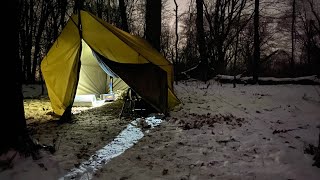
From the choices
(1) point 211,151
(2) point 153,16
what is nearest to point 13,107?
(1) point 211,151

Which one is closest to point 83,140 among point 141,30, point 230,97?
point 230,97

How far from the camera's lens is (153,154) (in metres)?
5.29

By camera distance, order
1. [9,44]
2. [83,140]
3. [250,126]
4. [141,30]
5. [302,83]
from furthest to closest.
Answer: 1. [141,30]
2. [302,83]
3. [250,126]
4. [83,140]
5. [9,44]

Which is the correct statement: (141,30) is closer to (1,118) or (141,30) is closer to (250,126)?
(250,126)

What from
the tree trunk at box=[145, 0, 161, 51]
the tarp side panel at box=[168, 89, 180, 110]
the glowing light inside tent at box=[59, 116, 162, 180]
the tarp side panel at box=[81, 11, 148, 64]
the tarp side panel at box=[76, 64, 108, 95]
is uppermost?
the tree trunk at box=[145, 0, 161, 51]

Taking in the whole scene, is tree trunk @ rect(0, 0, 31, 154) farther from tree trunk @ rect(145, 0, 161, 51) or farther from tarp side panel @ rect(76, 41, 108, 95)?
tarp side panel @ rect(76, 41, 108, 95)

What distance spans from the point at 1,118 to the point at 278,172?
166 inches

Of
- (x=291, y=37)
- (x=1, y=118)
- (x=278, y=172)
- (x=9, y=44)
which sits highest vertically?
(x=291, y=37)

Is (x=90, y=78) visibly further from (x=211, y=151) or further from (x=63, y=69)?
(x=211, y=151)

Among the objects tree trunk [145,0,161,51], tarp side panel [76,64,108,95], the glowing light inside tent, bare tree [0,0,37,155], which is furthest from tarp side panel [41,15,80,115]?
bare tree [0,0,37,155]

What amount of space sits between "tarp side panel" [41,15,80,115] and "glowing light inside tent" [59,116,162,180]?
2050 millimetres

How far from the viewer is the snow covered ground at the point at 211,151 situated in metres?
4.34

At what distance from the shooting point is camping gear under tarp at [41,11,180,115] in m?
8.20

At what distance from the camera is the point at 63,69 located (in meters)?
8.73
